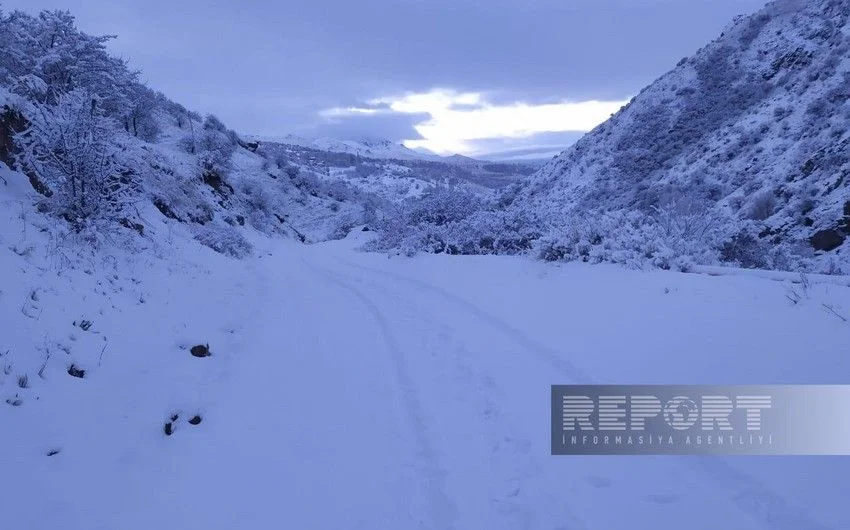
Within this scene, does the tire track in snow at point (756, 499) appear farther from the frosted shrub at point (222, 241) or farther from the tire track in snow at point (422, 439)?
the frosted shrub at point (222, 241)

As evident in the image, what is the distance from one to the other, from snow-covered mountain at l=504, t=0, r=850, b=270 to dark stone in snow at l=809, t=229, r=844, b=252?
35 mm

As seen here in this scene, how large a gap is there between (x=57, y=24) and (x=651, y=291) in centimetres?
2529

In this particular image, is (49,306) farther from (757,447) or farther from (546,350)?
(757,447)

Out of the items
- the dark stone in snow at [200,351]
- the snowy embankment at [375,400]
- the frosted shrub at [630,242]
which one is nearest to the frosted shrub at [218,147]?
the frosted shrub at [630,242]

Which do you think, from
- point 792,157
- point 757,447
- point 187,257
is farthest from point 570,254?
point 792,157

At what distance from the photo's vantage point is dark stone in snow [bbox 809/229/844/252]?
13.8 meters

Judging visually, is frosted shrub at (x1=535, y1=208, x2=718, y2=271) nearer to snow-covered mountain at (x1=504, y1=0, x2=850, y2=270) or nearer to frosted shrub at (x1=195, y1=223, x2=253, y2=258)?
snow-covered mountain at (x1=504, y1=0, x2=850, y2=270)

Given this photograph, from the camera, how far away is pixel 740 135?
27984mm

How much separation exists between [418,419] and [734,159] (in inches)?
1083

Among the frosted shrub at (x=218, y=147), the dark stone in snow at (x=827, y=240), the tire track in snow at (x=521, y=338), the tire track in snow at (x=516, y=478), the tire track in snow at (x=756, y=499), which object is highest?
the frosted shrub at (x=218, y=147)

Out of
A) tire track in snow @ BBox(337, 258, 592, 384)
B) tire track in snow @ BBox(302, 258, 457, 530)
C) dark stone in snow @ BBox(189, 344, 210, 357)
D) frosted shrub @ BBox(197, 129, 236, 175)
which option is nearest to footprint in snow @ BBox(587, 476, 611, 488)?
tire track in snow @ BBox(302, 258, 457, 530)

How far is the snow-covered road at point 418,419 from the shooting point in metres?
3.66

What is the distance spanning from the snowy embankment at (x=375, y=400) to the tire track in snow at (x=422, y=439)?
0.02 metres

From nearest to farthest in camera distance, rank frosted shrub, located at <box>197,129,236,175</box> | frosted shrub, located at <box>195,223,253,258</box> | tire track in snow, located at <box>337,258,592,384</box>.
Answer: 1. tire track in snow, located at <box>337,258,592,384</box>
2. frosted shrub, located at <box>195,223,253,258</box>
3. frosted shrub, located at <box>197,129,236,175</box>
